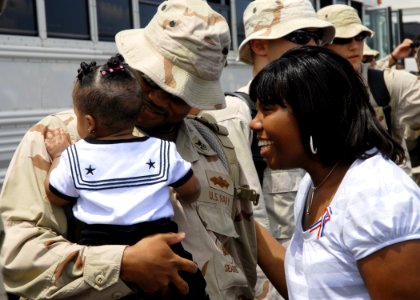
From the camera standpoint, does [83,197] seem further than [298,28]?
No

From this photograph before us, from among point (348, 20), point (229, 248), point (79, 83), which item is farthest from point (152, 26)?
point (348, 20)

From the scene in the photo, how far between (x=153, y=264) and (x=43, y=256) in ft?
0.98

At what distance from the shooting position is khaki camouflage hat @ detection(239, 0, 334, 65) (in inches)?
144

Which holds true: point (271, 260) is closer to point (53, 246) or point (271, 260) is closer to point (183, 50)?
point (183, 50)

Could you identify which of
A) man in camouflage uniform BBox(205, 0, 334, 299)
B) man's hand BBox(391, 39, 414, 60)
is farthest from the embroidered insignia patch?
man's hand BBox(391, 39, 414, 60)

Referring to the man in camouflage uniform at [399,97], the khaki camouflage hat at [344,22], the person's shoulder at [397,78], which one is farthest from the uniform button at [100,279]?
the khaki camouflage hat at [344,22]

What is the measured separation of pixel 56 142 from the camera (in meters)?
2.21

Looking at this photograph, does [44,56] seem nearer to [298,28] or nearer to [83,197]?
[298,28]

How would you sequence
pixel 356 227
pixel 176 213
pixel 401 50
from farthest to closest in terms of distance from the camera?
pixel 401 50 → pixel 176 213 → pixel 356 227

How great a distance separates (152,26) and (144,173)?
577 mm

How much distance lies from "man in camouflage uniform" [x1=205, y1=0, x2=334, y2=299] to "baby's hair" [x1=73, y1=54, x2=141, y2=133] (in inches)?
35.2

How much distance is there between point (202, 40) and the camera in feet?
8.07

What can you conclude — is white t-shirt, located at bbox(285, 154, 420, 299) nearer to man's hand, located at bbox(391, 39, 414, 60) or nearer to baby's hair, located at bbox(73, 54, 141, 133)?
baby's hair, located at bbox(73, 54, 141, 133)

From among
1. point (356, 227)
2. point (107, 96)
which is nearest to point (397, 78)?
point (107, 96)
